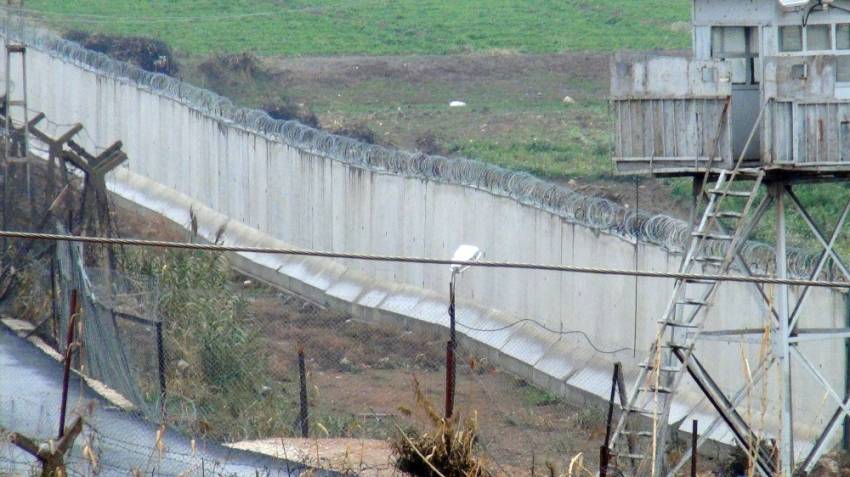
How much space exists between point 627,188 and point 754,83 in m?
15.0

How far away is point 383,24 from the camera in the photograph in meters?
55.8

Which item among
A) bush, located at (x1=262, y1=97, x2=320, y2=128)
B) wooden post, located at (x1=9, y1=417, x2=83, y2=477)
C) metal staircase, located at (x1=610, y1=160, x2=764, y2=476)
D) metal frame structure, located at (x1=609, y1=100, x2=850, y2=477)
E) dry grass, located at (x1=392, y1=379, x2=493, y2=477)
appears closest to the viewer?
dry grass, located at (x1=392, y1=379, x2=493, y2=477)

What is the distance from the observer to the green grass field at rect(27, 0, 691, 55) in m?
51.0

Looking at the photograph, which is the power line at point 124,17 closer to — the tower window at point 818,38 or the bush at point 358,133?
the bush at point 358,133

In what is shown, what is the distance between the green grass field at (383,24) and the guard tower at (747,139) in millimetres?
33910

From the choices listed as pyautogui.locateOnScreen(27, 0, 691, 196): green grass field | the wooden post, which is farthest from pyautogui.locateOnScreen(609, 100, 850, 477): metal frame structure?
pyautogui.locateOnScreen(27, 0, 691, 196): green grass field

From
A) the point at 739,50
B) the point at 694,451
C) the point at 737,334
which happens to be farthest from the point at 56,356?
the point at 739,50

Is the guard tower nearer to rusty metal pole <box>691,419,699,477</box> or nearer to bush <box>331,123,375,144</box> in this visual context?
rusty metal pole <box>691,419,699,477</box>

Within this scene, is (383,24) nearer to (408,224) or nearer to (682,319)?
(408,224)

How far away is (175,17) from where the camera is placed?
5525 cm

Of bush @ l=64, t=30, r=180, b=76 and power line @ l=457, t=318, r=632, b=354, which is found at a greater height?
bush @ l=64, t=30, r=180, b=76

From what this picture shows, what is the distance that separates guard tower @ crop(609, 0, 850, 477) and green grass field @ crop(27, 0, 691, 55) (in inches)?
1335

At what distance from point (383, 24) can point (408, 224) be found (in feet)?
111

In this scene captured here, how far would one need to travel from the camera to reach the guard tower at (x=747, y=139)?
14.0 m
